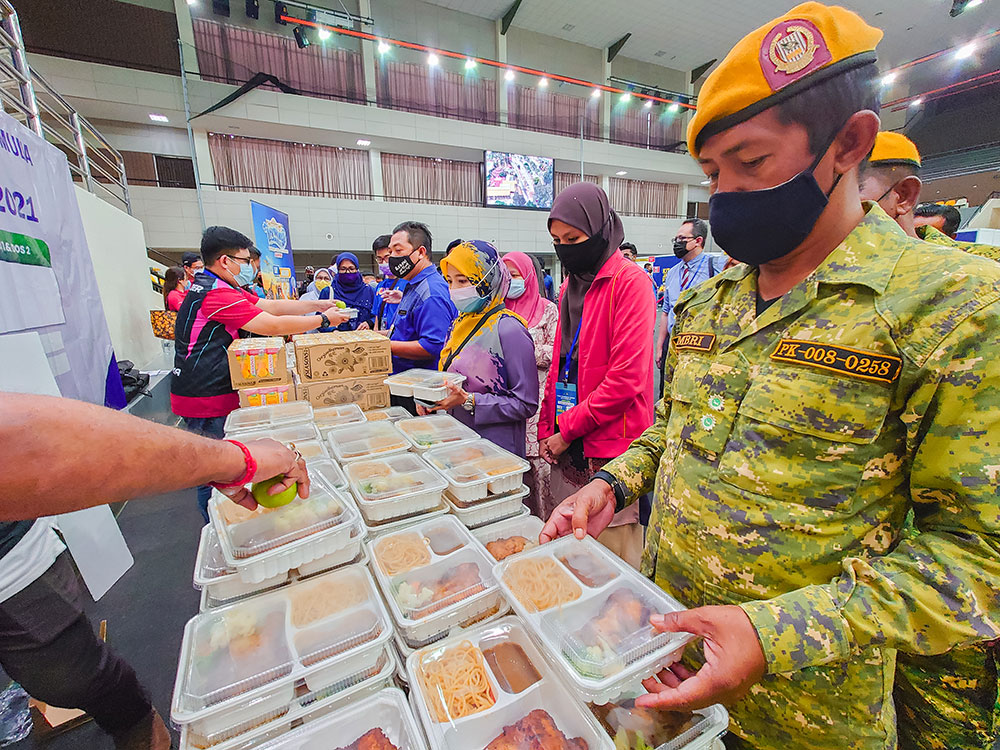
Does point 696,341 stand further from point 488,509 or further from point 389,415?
point 389,415

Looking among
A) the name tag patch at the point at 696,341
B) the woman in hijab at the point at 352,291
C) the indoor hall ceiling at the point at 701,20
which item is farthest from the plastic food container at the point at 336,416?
the indoor hall ceiling at the point at 701,20

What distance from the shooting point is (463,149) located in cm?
1109

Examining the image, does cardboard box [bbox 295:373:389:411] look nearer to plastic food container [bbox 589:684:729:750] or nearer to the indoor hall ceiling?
plastic food container [bbox 589:684:729:750]

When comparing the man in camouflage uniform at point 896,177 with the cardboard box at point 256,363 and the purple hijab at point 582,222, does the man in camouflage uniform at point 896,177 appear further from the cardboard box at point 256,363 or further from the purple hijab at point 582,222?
the cardboard box at point 256,363

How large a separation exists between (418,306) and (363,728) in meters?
2.47

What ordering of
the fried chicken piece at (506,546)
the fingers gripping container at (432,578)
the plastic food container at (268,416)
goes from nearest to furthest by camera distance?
the fingers gripping container at (432,578), the fried chicken piece at (506,546), the plastic food container at (268,416)

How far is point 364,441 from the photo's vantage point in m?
1.97

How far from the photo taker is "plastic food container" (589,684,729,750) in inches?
31.9

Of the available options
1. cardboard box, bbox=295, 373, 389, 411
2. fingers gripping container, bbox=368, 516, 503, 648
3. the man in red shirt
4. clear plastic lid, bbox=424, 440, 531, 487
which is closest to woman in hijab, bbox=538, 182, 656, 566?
clear plastic lid, bbox=424, 440, 531, 487

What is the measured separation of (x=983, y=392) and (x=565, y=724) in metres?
0.97

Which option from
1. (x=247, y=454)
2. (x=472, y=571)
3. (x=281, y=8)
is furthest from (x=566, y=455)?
(x=281, y=8)

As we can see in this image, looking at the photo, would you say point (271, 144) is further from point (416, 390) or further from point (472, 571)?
point (472, 571)

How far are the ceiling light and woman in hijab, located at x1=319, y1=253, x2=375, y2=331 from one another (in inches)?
521

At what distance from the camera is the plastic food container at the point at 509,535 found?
4.49ft
